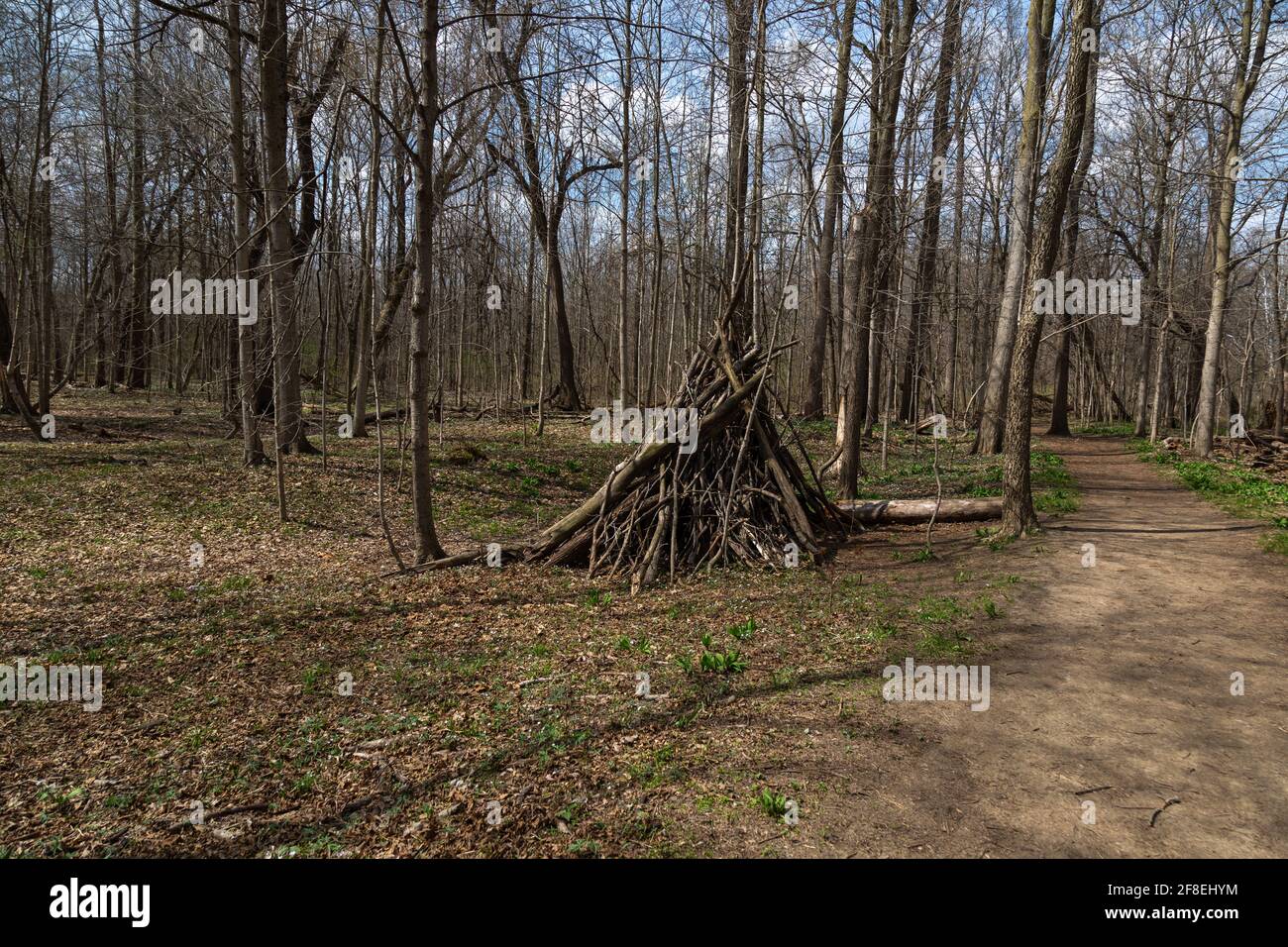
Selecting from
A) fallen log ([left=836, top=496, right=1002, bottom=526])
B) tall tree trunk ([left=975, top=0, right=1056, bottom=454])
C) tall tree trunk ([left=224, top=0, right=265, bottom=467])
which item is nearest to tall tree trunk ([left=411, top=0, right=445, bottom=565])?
tall tree trunk ([left=224, top=0, right=265, bottom=467])

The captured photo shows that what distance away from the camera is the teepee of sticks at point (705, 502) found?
7680mm

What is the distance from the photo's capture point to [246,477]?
33.5 ft

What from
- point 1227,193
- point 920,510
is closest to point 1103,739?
point 920,510

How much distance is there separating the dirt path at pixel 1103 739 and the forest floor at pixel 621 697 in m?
0.02

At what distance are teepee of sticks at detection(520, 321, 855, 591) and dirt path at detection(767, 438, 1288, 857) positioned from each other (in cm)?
252

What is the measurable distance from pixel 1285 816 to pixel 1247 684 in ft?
5.30

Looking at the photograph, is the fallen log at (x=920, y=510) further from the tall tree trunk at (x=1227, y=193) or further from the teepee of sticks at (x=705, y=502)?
the tall tree trunk at (x=1227, y=193)

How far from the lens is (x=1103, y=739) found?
3895 millimetres

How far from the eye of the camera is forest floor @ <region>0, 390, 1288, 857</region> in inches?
128

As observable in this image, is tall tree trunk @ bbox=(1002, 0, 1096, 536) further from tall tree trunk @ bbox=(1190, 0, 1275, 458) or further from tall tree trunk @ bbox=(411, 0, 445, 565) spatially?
tall tree trunk @ bbox=(1190, 0, 1275, 458)

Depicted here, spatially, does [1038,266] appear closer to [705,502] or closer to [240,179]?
[705,502]

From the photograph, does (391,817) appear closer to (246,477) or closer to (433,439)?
(246,477)

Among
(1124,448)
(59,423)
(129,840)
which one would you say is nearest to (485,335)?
(59,423)

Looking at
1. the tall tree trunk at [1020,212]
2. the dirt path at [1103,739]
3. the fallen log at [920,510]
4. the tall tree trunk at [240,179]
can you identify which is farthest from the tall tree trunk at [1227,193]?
the tall tree trunk at [240,179]
